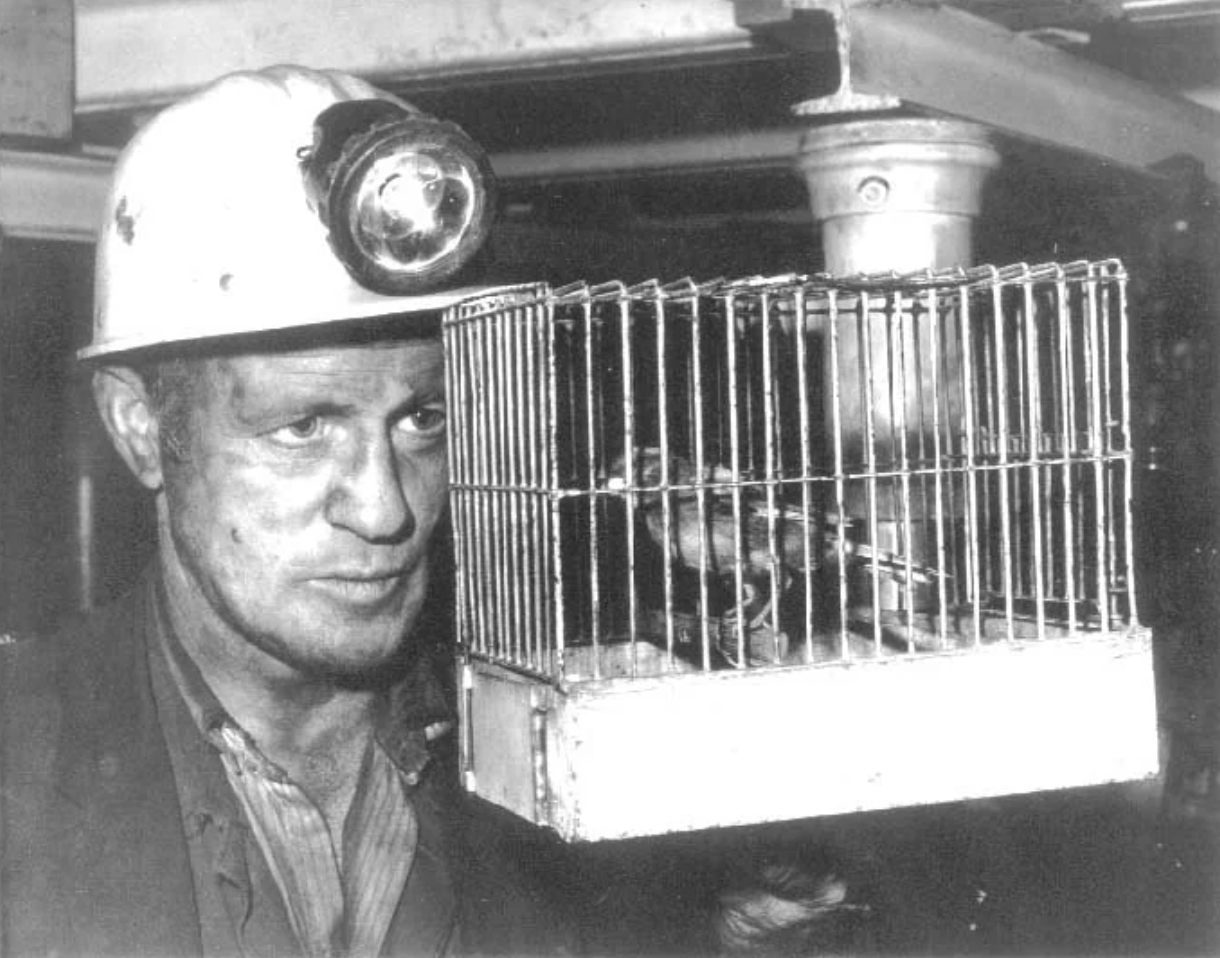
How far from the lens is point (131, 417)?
1.58 m

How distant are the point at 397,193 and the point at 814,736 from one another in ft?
1.83

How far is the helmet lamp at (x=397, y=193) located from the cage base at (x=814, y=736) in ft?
1.20

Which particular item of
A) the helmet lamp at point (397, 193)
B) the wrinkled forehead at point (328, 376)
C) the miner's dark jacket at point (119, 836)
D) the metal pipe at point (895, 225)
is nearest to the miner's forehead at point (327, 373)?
the wrinkled forehead at point (328, 376)

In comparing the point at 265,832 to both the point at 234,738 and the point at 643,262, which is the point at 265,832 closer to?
the point at 234,738

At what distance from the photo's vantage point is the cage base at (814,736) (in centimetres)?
95

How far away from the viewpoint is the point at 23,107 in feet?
5.44

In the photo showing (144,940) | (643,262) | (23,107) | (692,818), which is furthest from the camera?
(643,262)

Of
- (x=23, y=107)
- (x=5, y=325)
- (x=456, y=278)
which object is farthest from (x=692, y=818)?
(x=5, y=325)

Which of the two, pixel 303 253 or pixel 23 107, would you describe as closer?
pixel 303 253

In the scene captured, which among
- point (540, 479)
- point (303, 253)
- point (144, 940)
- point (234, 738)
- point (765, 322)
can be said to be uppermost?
point (303, 253)

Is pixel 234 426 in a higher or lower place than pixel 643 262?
lower

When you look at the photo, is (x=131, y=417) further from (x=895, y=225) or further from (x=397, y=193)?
(x=895, y=225)

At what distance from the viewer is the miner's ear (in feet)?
5.14

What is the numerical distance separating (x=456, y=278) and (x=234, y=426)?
29 cm
